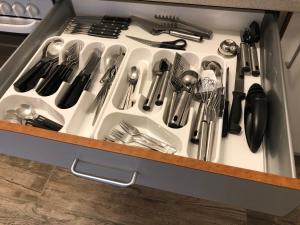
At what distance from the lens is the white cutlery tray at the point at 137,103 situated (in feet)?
1.93

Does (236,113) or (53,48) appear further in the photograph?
(53,48)

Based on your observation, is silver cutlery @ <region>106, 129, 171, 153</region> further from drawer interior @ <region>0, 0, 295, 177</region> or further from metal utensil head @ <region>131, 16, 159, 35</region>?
metal utensil head @ <region>131, 16, 159, 35</region>

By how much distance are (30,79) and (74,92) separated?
13 cm

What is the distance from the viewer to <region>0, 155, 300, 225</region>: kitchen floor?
3.58ft

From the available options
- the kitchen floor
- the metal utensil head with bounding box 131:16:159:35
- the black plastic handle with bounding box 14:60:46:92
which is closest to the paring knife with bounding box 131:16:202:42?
the metal utensil head with bounding box 131:16:159:35

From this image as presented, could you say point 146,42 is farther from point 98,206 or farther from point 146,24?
point 98,206

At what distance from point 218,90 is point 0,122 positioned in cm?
48

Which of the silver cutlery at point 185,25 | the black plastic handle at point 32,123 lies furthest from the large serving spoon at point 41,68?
the silver cutlery at point 185,25

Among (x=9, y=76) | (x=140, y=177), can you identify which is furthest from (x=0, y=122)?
(x=140, y=177)

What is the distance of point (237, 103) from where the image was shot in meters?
0.65

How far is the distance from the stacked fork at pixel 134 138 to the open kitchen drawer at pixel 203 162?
1.8 inches

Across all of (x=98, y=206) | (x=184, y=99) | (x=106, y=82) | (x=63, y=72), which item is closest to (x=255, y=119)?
(x=184, y=99)

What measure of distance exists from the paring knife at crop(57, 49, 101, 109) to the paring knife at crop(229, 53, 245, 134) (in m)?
0.37

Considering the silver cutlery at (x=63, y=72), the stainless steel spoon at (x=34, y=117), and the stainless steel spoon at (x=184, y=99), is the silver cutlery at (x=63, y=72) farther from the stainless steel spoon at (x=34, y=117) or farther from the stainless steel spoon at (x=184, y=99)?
the stainless steel spoon at (x=184, y=99)
